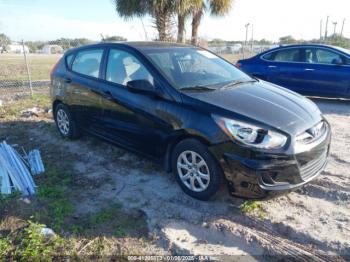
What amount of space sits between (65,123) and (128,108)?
2.04 meters

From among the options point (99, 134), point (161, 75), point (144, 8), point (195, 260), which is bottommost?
point (195, 260)

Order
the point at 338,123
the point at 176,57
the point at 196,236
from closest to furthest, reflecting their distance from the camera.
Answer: the point at 196,236 < the point at 176,57 < the point at 338,123

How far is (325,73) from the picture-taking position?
7758mm

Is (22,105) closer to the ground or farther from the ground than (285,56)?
closer to the ground

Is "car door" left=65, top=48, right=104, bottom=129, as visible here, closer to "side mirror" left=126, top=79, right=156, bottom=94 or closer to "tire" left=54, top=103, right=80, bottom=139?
"tire" left=54, top=103, right=80, bottom=139

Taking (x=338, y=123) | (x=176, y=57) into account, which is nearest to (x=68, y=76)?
(x=176, y=57)

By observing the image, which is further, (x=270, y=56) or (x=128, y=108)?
(x=270, y=56)

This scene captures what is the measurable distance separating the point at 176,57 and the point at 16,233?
8.81ft

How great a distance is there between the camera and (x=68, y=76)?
5.24 meters

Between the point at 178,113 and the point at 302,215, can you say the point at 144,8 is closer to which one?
the point at 178,113

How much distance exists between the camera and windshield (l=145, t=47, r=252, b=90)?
374 cm

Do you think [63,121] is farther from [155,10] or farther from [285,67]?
[155,10]

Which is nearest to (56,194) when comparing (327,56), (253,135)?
(253,135)

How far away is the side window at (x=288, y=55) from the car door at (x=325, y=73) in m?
0.20
